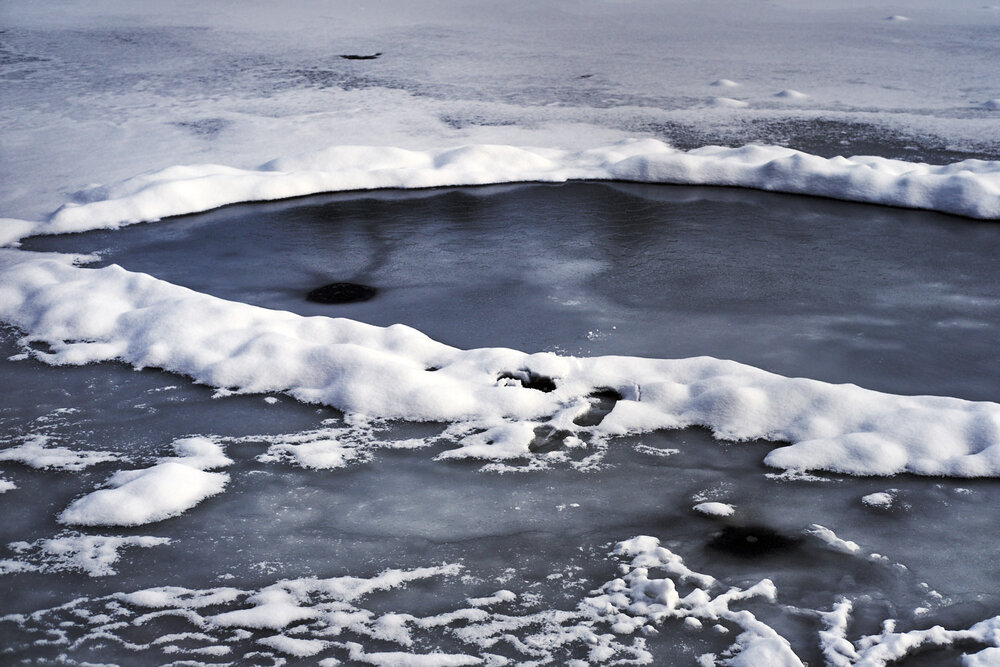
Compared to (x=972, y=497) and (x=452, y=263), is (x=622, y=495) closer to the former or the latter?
(x=972, y=497)

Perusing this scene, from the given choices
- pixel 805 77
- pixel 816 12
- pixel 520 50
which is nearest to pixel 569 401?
pixel 805 77

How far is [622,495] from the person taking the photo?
104 inches

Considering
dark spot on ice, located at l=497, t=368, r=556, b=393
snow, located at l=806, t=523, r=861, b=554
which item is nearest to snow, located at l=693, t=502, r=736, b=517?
Result: snow, located at l=806, t=523, r=861, b=554

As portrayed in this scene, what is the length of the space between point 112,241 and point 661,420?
10.7 ft

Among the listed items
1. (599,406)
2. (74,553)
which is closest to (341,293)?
(599,406)

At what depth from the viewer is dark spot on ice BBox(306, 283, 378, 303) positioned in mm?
4048

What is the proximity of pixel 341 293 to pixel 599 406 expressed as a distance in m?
1.51

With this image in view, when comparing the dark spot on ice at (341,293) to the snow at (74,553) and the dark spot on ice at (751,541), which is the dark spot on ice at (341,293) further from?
the dark spot on ice at (751,541)

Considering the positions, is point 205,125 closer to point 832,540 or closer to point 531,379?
point 531,379

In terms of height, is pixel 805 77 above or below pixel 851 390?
above

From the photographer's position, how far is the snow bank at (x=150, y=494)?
2580 millimetres

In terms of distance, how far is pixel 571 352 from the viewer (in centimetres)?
347

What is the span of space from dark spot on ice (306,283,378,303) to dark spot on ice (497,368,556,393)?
3.31ft

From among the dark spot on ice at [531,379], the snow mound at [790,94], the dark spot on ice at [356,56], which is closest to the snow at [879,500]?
the dark spot on ice at [531,379]
